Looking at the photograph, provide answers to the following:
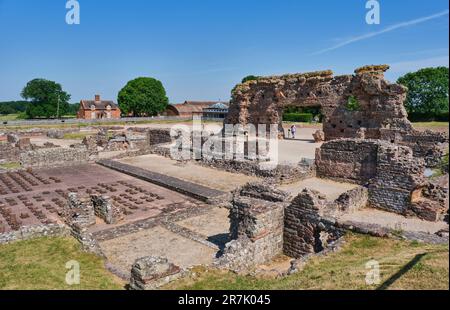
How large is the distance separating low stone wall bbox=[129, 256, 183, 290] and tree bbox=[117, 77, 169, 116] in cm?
7331

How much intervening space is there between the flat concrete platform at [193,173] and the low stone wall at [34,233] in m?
7.67

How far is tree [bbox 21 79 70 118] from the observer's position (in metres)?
76.1

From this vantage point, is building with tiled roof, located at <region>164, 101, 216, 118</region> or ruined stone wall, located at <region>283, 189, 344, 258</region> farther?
building with tiled roof, located at <region>164, 101, 216, 118</region>

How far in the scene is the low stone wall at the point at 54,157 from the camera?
77.7 feet

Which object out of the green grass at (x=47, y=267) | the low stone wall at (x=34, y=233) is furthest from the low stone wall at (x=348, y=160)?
the low stone wall at (x=34, y=233)

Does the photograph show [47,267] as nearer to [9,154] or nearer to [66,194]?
[66,194]

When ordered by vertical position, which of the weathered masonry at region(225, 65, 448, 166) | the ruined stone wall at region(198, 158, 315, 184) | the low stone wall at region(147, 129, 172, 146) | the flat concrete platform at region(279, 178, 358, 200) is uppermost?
the weathered masonry at region(225, 65, 448, 166)

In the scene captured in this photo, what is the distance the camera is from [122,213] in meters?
13.8

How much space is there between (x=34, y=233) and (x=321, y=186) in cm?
1180

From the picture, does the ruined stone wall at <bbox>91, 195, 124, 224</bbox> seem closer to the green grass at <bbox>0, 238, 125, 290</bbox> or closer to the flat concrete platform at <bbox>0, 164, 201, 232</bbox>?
the flat concrete platform at <bbox>0, 164, 201, 232</bbox>

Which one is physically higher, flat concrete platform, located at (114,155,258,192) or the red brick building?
the red brick building

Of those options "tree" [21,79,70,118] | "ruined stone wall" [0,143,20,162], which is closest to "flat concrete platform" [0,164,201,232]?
"ruined stone wall" [0,143,20,162]

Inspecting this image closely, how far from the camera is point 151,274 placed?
7098mm

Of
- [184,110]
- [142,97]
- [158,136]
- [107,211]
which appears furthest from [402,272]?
[142,97]
